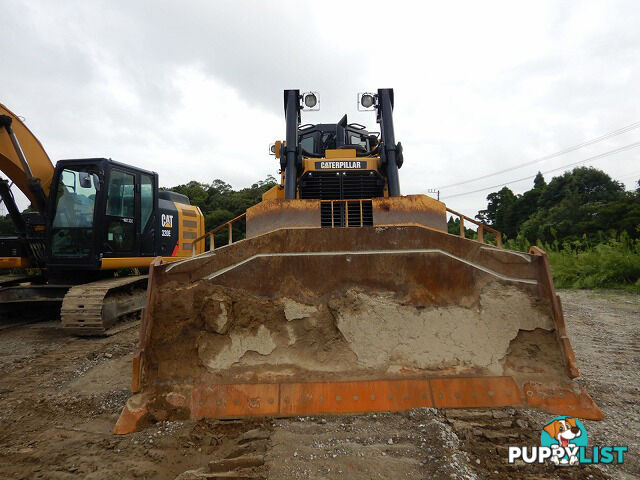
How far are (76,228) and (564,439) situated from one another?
24.2 ft

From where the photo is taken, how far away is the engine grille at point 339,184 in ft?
17.3

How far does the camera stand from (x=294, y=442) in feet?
7.99

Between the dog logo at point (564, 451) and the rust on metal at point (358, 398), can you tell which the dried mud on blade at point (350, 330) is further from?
the dog logo at point (564, 451)

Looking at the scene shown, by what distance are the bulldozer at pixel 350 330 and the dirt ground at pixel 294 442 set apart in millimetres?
148

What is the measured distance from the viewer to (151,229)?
777 centimetres

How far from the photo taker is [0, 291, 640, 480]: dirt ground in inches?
85.1

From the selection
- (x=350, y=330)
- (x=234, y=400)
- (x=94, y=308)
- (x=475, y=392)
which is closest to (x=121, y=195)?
(x=94, y=308)

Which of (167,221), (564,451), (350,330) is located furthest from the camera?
(167,221)

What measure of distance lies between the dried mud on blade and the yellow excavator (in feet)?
12.2

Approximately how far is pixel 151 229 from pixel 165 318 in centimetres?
525

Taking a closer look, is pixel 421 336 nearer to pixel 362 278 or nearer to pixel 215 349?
pixel 362 278

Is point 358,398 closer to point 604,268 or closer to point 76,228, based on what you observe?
point 76,228

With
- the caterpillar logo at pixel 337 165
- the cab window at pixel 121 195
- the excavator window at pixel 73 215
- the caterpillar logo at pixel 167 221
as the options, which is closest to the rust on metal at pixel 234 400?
the caterpillar logo at pixel 337 165

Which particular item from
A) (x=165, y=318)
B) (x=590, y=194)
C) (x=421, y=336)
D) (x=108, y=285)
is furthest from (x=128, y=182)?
(x=590, y=194)
